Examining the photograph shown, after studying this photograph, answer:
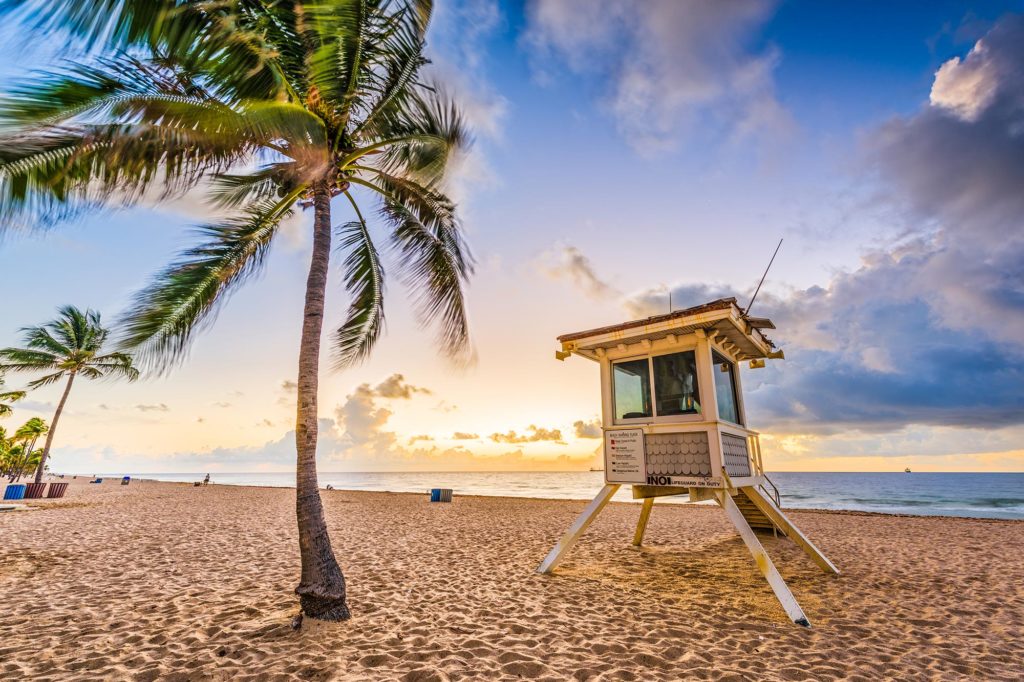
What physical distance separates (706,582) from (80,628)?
8.34 meters

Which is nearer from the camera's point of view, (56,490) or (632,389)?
(632,389)

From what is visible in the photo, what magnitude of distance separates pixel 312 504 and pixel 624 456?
186 inches

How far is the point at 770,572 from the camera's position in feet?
18.9

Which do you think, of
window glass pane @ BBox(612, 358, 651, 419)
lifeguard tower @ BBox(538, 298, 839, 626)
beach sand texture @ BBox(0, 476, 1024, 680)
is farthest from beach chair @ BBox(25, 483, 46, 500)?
window glass pane @ BBox(612, 358, 651, 419)

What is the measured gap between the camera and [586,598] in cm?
627

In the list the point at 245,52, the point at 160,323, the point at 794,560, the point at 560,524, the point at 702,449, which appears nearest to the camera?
the point at 245,52

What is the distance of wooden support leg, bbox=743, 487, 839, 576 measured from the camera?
25.1 ft

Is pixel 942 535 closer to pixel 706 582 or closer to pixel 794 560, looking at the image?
pixel 794 560

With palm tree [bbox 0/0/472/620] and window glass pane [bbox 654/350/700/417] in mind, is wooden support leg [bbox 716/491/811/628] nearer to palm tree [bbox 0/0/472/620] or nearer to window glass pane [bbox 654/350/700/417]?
window glass pane [bbox 654/350/700/417]

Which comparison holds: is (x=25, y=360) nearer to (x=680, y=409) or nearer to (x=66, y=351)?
(x=66, y=351)

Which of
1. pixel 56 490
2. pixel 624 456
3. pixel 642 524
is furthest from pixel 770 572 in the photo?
pixel 56 490

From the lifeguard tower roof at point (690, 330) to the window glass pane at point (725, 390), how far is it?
44 centimetres

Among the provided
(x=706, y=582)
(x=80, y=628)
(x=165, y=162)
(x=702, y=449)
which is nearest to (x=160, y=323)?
(x=165, y=162)

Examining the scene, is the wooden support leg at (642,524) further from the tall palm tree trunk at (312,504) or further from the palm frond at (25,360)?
the palm frond at (25,360)
